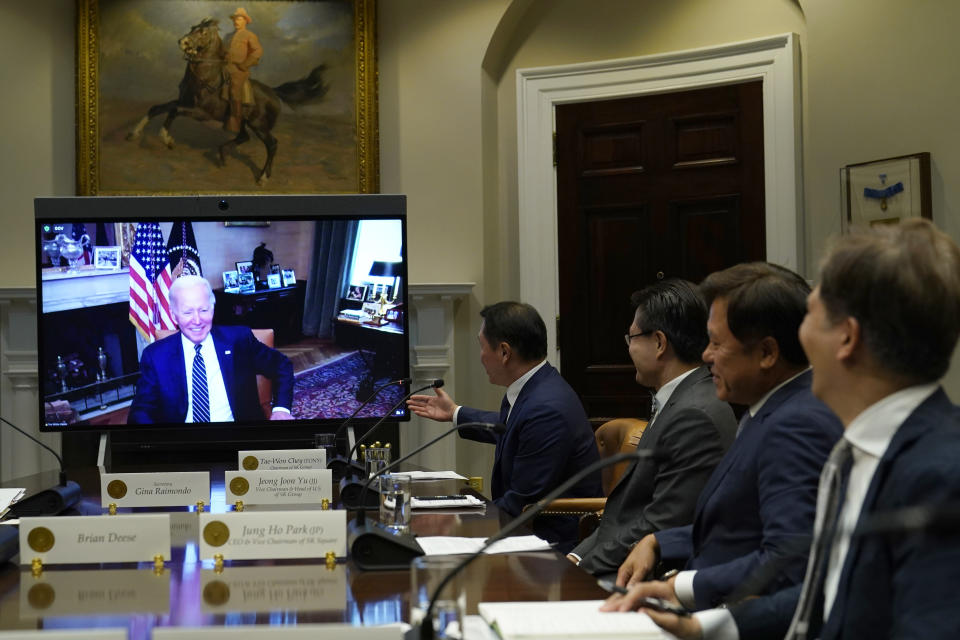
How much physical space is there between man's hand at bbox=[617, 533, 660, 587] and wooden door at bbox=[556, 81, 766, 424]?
11.0 feet

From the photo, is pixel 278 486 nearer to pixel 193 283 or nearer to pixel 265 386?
pixel 265 386

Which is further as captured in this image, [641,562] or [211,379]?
[211,379]

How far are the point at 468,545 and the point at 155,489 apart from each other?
3.96ft

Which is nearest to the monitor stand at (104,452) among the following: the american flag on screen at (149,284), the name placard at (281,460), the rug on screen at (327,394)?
the american flag on screen at (149,284)

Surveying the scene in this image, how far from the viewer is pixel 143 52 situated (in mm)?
6414

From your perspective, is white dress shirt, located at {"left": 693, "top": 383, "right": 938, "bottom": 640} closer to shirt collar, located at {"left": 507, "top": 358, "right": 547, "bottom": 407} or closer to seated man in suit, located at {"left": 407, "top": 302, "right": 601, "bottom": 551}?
seated man in suit, located at {"left": 407, "top": 302, "right": 601, "bottom": 551}

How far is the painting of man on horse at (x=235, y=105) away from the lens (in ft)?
21.0

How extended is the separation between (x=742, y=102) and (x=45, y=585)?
4.64 m

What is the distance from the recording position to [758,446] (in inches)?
84.0

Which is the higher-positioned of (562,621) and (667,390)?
(667,390)

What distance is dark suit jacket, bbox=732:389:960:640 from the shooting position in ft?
4.37

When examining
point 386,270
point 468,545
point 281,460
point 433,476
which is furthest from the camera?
point 386,270

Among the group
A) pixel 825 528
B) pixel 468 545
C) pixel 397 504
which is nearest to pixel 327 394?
pixel 397 504

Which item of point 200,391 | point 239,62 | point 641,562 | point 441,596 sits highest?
point 239,62
